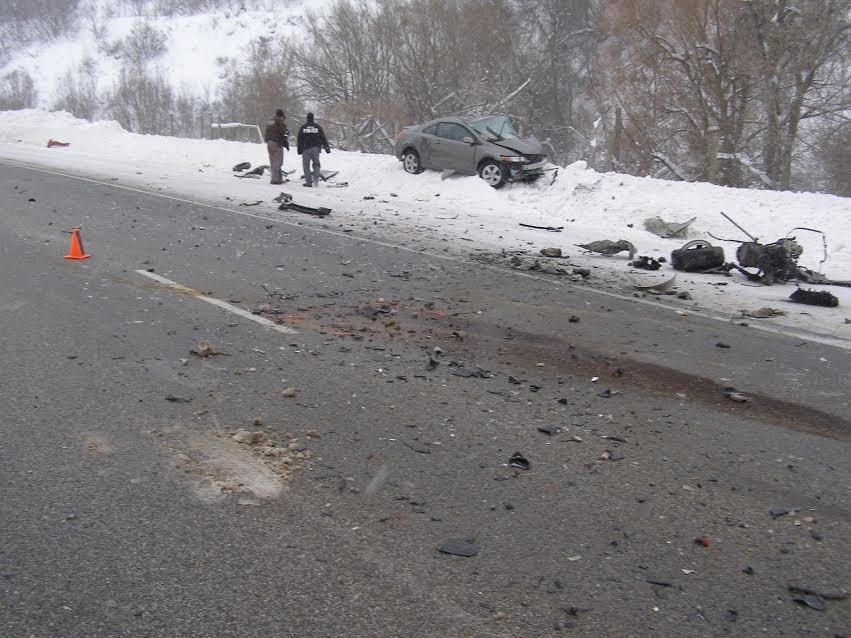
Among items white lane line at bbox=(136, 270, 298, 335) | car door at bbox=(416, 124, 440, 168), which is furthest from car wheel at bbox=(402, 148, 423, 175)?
white lane line at bbox=(136, 270, 298, 335)

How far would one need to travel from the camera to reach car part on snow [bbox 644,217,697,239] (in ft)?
43.4

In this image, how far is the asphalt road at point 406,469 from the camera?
9.64 ft

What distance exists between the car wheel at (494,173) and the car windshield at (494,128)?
755mm

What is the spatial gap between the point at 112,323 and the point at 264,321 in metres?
1.34

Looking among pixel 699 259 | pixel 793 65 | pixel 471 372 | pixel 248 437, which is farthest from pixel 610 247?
pixel 793 65

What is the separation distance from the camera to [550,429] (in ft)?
15.3

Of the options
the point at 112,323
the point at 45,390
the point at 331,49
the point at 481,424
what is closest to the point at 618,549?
the point at 481,424

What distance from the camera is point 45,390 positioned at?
16.0 ft

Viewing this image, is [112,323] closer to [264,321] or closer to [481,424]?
[264,321]

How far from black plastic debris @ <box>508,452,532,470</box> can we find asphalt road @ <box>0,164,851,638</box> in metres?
0.03

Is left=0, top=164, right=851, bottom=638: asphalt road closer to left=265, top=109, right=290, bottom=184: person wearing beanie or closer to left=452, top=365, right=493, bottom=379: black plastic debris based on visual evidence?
left=452, top=365, right=493, bottom=379: black plastic debris

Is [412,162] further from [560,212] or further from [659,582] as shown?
[659,582]

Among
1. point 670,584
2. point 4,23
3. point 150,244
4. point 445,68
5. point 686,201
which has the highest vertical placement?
point 4,23

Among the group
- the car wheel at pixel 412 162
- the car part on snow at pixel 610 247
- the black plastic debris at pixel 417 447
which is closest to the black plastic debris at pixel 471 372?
the black plastic debris at pixel 417 447
